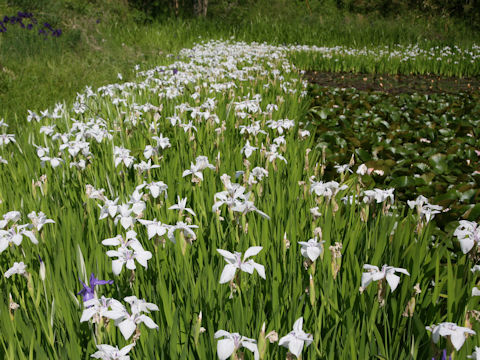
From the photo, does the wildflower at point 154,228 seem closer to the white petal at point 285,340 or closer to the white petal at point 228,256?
the white petal at point 228,256

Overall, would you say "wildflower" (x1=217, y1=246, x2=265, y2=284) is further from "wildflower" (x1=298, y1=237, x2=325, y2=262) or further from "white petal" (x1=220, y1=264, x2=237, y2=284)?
"wildflower" (x1=298, y1=237, x2=325, y2=262)

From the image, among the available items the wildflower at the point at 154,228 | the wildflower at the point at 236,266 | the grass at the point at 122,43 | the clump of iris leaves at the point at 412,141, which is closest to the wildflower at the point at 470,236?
the wildflower at the point at 236,266

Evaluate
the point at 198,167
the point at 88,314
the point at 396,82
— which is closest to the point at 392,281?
the point at 88,314

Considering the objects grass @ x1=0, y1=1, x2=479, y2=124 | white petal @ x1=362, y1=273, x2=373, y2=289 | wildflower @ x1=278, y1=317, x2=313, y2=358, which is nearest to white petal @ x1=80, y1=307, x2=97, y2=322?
wildflower @ x1=278, y1=317, x2=313, y2=358

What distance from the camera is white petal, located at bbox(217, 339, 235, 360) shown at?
0.90 metres

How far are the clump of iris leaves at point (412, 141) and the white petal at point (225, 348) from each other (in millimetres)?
1714

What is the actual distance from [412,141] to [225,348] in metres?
3.71

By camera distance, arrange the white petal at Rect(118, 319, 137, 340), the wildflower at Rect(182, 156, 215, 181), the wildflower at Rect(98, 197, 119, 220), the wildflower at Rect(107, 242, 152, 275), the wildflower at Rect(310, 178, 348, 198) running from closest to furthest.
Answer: the white petal at Rect(118, 319, 137, 340) < the wildflower at Rect(107, 242, 152, 275) < the wildflower at Rect(98, 197, 119, 220) < the wildflower at Rect(310, 178, 348, 198) < the wildflower at Rect(182, 156, 215, 181)

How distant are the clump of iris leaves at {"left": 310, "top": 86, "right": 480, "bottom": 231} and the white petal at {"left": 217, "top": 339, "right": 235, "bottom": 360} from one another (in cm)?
171

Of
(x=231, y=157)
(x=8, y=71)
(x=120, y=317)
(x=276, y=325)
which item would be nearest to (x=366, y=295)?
(x=276, y=325)

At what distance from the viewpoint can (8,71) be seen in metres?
6.44

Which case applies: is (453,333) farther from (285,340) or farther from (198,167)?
(198,167)

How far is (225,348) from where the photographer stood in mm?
911

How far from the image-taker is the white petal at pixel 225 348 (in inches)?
35.5
